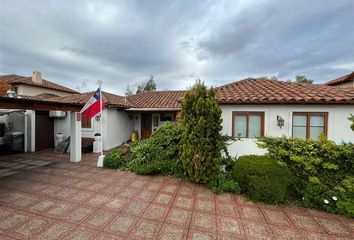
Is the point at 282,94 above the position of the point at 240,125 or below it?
above

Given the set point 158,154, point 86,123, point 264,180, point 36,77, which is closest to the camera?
point 264,180

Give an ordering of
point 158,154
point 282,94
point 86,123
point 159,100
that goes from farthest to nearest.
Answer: point 159,100
point 86,123
point 158,154
point 282,94

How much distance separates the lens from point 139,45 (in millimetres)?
10391

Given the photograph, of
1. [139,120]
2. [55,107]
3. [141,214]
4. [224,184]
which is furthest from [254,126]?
[139,120]

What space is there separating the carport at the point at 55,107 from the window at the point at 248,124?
791 cm

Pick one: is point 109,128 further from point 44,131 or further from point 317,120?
point 317,120

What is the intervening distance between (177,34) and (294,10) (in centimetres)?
590

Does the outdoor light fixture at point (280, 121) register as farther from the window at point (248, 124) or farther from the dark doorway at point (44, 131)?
the dark doorway at point (44, 131)

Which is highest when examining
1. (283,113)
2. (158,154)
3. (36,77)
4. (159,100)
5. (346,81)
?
(36,77)

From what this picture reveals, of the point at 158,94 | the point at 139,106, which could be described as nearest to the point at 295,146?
the point at 139,106

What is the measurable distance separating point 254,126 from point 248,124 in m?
0.28

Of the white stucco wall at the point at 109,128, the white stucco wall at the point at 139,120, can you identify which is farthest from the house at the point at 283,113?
the white stucco wall at the point at 139,120

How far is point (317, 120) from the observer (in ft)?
21.2

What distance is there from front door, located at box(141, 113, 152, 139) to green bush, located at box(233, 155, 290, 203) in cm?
1086
